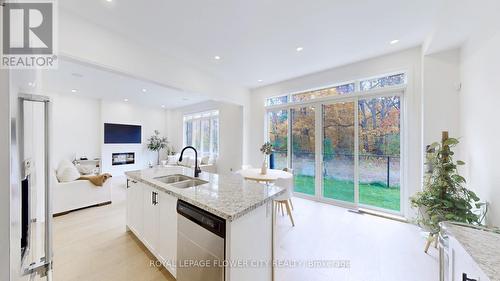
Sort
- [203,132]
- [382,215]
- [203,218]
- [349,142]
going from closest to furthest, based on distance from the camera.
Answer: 1. [203,218]
2. [382,215]
3. [349,142]
4. [203,132]

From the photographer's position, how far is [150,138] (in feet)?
27.4

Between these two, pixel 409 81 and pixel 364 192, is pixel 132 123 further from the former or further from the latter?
pixel 409 81

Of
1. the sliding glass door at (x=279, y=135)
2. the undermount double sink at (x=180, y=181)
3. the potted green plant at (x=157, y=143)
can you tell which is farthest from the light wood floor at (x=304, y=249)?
the potted green plant at (x=157, y=143)

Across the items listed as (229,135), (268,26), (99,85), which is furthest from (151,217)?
(99,85)

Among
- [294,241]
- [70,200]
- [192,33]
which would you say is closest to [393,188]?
[294,241]

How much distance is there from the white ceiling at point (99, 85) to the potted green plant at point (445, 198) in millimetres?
4718

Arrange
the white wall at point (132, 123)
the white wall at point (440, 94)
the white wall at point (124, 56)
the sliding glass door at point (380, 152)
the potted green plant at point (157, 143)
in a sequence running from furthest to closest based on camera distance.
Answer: the potted green plant at point (157, 143) → the white wall at point (132, 123) → the sliding glass door at point (380, 152) → the white wall at point (440, 94) → the white wall at point (124, 56)

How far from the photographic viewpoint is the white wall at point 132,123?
6.96 metres

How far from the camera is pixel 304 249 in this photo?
7.90 feet

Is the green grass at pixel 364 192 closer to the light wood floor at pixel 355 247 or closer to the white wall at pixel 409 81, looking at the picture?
the white wall at pixel 409 81

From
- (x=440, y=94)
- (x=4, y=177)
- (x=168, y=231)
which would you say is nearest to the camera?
(x=4, y=177)

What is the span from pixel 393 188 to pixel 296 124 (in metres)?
2.38

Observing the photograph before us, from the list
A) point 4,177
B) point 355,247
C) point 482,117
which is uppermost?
point 482,117

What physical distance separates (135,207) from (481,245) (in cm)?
307
